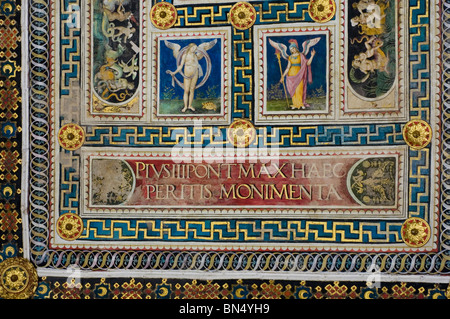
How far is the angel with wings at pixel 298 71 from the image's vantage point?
5816mm

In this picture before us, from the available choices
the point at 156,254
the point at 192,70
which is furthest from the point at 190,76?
the point at 156,254

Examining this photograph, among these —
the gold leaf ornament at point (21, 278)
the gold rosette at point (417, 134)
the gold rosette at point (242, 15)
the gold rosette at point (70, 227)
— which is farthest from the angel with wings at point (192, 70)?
the gold leaf ornament at point (21, 278)

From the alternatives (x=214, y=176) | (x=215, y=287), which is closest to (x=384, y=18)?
(x=214, y=176)

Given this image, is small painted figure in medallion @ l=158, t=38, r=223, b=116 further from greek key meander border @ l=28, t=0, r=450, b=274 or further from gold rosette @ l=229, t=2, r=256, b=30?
greek key meander border @ l=28, t=0, r=450, b=274

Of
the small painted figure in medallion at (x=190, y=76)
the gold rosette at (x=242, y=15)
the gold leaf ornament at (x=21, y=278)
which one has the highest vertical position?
the gold rosette at (x=242, y=15)

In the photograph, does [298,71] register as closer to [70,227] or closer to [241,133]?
[241,133]

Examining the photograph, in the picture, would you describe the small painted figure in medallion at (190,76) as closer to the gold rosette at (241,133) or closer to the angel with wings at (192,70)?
the angel with wings at (192,70)

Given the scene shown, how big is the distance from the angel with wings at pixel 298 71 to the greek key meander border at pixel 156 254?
1.54 meters

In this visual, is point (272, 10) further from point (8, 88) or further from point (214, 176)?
point (8, 88)

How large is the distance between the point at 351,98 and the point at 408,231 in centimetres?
168

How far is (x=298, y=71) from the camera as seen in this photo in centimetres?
582

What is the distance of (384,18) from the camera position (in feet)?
18.7

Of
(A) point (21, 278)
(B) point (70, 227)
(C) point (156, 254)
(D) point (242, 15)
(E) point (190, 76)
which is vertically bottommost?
(A) point (21, 278)

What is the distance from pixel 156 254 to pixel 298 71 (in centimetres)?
278
